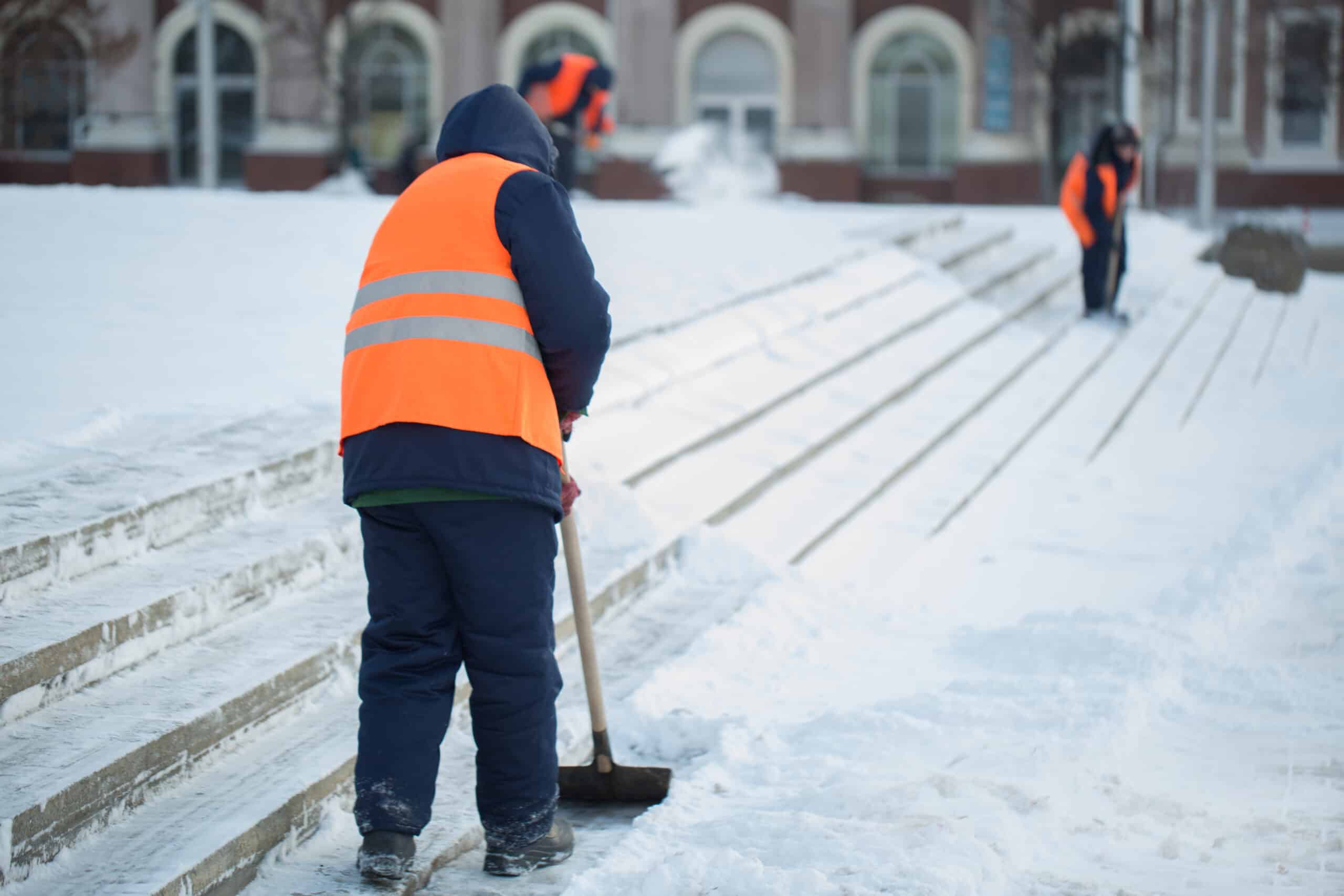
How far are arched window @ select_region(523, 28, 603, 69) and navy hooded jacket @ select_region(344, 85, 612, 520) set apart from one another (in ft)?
91.8

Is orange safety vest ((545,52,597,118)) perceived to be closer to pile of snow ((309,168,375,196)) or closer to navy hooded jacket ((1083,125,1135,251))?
navy hooded jacket ((1083,125,1135,251))

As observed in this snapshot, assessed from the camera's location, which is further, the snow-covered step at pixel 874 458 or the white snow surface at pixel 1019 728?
the snow-covered step at pixel 874 458

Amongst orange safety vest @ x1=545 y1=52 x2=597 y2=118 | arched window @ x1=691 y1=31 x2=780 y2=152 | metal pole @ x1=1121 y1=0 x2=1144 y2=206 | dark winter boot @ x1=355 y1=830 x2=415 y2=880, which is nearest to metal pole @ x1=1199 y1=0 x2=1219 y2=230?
metal pole @ x1=1121 y1=0 x2=1144 y2=206

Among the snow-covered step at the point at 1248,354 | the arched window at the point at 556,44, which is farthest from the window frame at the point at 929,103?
the snow-covered step at the point at 1248,354

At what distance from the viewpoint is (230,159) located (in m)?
32.3

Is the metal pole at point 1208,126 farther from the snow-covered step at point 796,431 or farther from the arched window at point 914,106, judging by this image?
the snow-covered step at point 796,431

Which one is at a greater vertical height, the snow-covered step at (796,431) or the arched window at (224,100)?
the arched window at (224,100)

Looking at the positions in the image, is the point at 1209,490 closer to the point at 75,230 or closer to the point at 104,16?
the point at 75,230

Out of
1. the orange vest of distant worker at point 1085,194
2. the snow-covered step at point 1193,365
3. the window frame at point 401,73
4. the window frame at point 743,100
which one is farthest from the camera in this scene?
the window frame at point 401,73

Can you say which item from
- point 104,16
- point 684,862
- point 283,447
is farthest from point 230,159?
point 684,862

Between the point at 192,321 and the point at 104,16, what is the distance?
2607 cm

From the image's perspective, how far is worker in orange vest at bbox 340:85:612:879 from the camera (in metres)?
3.33

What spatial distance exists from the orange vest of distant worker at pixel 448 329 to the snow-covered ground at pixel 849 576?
940 millimetres

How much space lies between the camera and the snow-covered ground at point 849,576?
361cm
